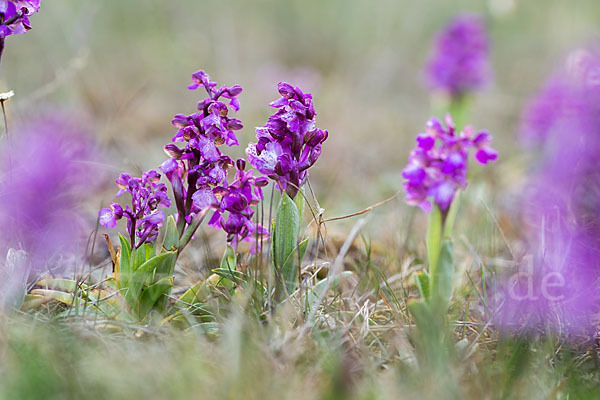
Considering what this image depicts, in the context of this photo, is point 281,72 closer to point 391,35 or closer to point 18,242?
point 391,35

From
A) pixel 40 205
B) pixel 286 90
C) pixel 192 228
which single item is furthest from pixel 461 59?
pixel 40 205

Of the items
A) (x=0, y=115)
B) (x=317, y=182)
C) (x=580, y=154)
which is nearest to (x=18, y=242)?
(x=0, y=115)

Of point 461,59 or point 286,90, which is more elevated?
point 461,59

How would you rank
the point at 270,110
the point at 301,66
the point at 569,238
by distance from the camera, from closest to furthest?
the point at 569,238, the point at 270,110, the point at 301,66

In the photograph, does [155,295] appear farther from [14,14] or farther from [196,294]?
[14,14]

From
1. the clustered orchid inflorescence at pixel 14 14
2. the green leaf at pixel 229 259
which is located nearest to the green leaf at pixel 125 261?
the green leaf at pixel 229 259

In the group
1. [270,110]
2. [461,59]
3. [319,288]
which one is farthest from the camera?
[270,110]
